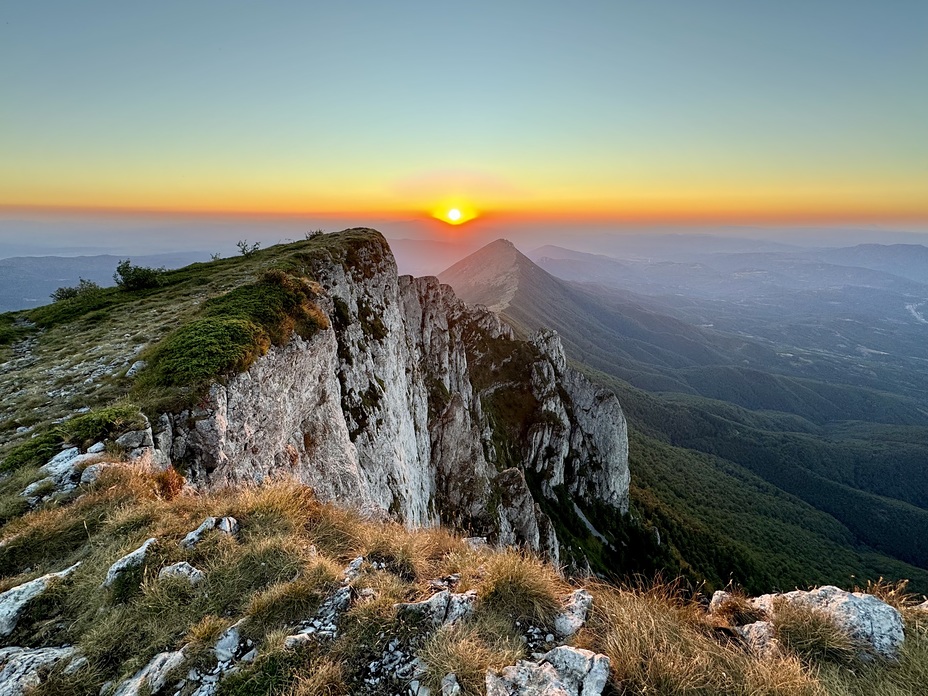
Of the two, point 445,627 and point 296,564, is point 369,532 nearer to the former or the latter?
point 296,564

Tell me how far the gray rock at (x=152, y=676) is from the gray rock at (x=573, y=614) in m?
4.93

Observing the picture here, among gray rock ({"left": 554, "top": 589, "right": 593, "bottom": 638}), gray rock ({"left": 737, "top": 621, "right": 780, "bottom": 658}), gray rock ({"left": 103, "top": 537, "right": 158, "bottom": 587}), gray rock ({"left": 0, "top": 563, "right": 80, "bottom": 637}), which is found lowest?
gray rock ({"left": 737, "top": 621, "right": 780, "bottom": 658})

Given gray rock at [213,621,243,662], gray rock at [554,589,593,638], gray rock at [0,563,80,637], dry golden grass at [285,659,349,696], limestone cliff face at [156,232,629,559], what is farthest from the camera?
limestone cliff face at [156,232,629,559]

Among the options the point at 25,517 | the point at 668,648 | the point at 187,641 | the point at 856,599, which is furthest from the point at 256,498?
the point at 856,599

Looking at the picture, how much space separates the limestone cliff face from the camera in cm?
1480

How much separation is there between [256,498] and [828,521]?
213158 millimetres

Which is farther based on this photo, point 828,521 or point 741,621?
point 828,521

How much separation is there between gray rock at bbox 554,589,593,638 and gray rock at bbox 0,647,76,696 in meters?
6.32

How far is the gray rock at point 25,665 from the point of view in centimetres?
→ 436

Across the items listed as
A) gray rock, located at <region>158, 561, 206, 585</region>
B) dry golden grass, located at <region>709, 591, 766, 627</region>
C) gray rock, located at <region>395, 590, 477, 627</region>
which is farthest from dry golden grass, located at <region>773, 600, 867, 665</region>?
gray rock, located at <region>158, 561, 206, 585</region>

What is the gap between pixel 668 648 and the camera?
4.93 m

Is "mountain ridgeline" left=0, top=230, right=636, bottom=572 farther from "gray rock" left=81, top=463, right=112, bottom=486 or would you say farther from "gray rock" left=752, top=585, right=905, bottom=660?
"gray rock" left=752, top=585, right=905, bottom=660

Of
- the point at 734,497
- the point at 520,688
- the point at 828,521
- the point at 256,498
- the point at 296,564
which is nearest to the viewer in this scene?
the point at 520,688

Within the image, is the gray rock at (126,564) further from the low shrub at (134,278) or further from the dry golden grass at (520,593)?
the low shrub at (134,278)
